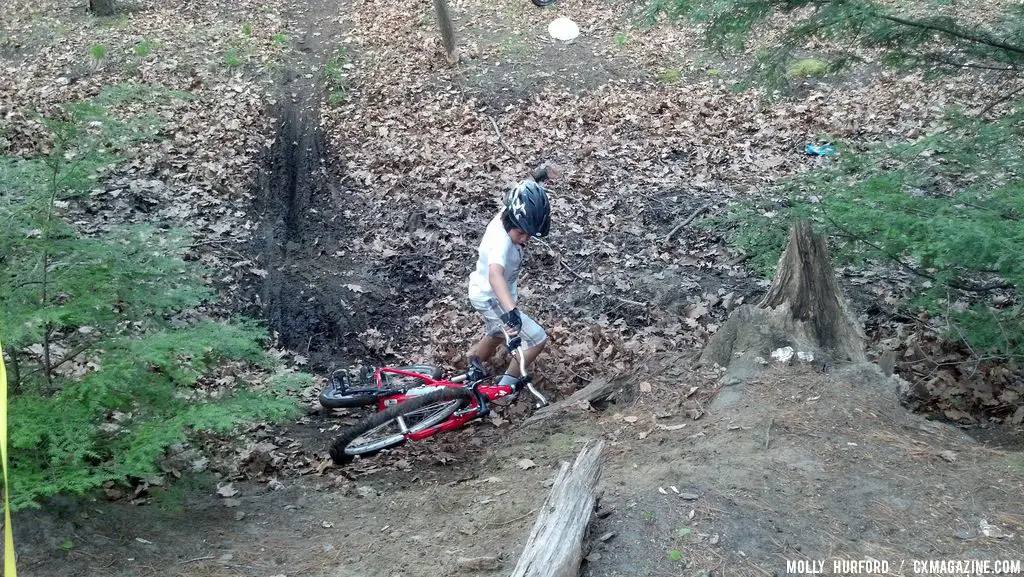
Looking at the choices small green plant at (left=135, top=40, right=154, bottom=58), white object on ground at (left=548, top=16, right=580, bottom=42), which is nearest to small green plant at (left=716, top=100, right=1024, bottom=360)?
white object on ground at (left=548, top=16, right=580, bottom=42)

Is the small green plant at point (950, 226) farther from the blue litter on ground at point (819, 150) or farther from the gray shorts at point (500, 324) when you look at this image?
the blue litter on ground at point (819, 150)

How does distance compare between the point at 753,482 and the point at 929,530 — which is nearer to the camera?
the point at 929,530

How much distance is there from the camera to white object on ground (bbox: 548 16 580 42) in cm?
1517

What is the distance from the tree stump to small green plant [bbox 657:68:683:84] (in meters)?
8.48

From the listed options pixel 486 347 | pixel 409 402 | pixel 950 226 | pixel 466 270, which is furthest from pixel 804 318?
pixel 466 270

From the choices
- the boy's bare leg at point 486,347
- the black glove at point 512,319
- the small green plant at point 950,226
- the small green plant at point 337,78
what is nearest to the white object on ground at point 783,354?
the small green plant at point 950,226

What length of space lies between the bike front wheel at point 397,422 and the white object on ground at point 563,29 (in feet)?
35.7

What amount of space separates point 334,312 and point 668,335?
3687 mm

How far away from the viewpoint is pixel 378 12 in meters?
16.2

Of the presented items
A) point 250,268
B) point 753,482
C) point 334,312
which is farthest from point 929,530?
point 250,268

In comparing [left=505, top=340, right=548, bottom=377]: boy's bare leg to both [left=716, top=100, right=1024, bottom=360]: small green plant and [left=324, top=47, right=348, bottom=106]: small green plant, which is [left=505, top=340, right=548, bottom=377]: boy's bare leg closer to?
[left=716, top=100, right=1024, bottom=360]: small green plant

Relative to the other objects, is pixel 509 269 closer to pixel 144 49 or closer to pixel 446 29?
pixel 446 29

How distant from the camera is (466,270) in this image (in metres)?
8.88

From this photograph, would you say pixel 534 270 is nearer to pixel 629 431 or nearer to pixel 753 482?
pixel 629 431
